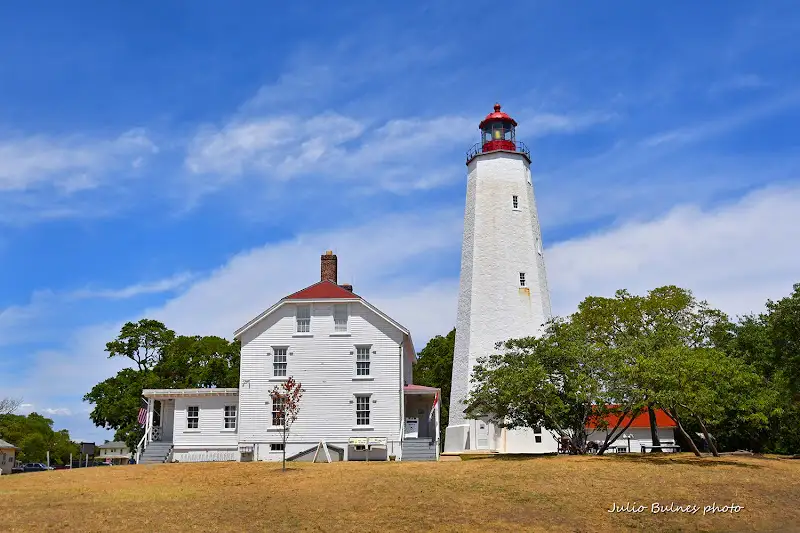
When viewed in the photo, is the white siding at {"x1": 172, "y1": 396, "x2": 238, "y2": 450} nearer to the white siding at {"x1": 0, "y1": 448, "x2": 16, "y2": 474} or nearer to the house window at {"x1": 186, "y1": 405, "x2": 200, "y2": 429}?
the house window at {"x1": 186, "y1": 405, "x2": 200, "y2": 429}

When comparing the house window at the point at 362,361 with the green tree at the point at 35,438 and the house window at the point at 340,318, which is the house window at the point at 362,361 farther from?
the green tree at the point at 35,438

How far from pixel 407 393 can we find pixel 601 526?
817 inches

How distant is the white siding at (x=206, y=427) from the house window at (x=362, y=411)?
19.5ft

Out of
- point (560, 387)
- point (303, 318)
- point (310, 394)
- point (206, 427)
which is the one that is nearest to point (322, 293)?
point (303, 318)

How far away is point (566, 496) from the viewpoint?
19.5 meters

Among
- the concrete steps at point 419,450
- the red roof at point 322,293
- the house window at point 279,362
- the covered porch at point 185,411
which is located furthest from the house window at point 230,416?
the concrete steps at point 419,450

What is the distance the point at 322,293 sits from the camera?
36.5m

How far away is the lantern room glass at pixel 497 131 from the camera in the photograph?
44.6 metres

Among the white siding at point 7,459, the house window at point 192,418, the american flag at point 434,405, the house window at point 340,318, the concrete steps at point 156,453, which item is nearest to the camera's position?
the concrete steps at point 156,453

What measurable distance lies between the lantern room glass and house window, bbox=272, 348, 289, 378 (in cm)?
1765

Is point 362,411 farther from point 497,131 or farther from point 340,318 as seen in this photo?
point 497,131

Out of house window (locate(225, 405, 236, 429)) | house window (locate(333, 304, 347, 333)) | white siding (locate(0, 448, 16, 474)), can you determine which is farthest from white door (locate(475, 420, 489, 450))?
white siding (locate(0, 448, 16, 474))

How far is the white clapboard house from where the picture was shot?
34.8m

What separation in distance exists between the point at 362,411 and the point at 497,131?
62.6 ft
